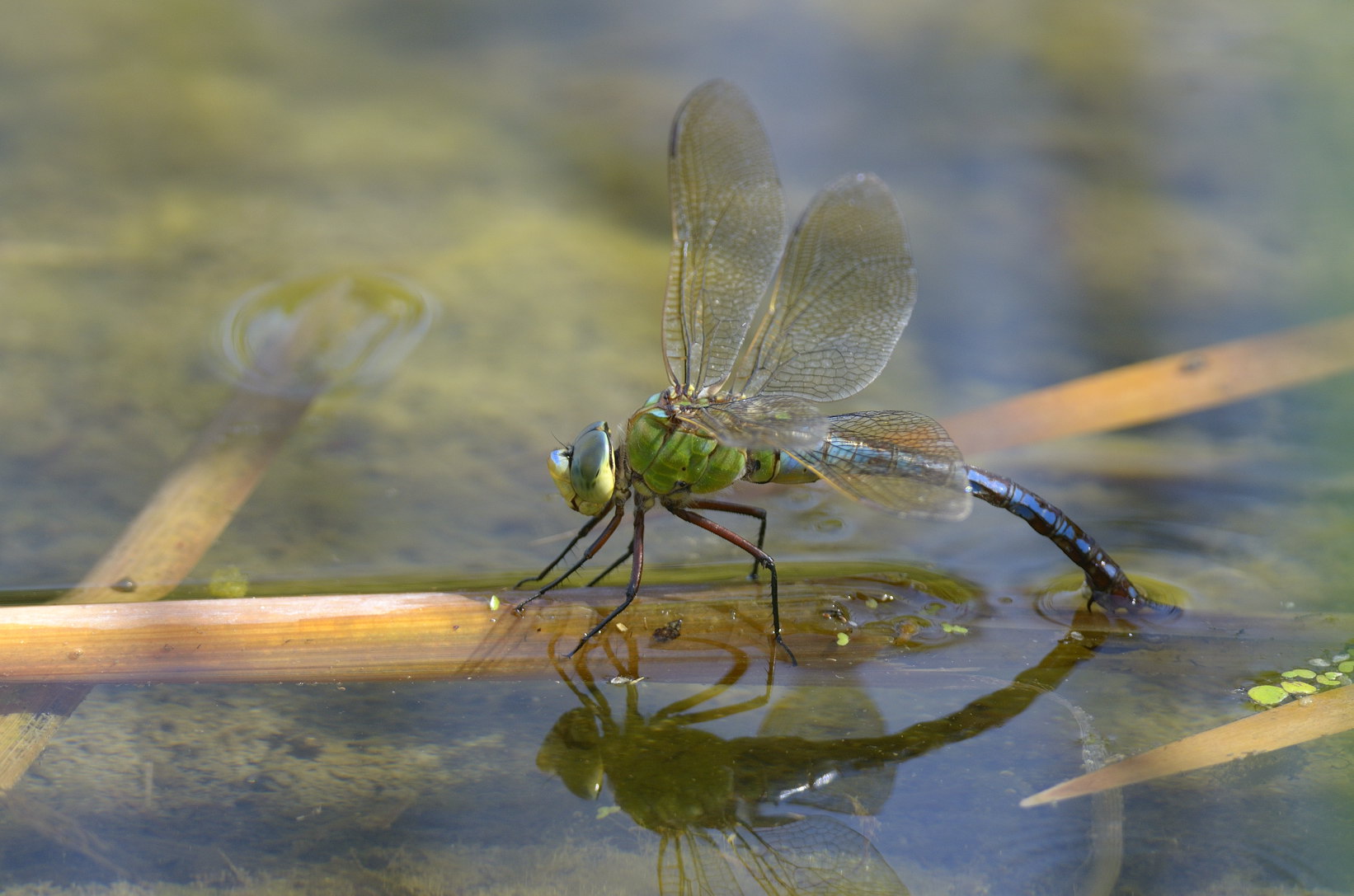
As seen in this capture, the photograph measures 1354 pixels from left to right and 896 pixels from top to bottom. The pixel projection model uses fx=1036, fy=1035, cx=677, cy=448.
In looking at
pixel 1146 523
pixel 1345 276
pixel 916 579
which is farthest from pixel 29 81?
pixel 1345 276

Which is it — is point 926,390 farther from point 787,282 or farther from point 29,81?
point 29,81

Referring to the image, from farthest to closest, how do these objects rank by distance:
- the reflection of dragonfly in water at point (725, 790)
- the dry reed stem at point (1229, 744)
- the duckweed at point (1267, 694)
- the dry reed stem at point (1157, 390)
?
1. the dry reed stem at point (1157, 390)
2. the duckweed at point (1267, 694)
3. the dry reed stem at point (1229, 744)
4. the reflection of dragonfly in water at point (725, 790)

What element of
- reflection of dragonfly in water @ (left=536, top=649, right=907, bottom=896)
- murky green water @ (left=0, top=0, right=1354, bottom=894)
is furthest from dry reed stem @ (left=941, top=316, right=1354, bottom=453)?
reflection of dragonfly in water @ (left=536, top=649, right=907, bottom=896)

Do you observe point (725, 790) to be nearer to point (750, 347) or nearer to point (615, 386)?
point (750, 347)

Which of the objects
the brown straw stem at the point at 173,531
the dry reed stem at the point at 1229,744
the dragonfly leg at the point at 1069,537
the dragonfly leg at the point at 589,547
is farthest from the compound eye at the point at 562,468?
the dry reed stem at the point at 1229,744

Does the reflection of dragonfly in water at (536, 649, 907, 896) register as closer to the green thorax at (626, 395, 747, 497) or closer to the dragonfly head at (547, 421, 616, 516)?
the dragonfly head at (547, 421, 616, 516)

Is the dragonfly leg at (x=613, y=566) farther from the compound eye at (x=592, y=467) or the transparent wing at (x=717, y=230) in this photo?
the transparent wing at (x=717, y=230)
